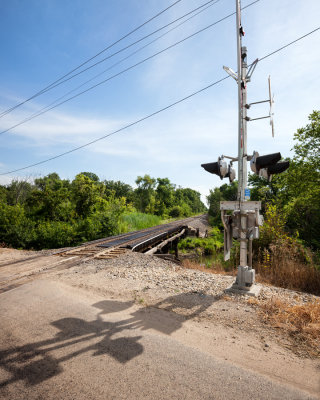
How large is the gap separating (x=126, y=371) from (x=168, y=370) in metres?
0.44

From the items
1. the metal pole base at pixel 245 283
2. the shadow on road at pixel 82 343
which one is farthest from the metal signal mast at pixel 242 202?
the shadow on road at pixel 82 343

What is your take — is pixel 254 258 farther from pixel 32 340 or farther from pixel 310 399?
pixel 32 340

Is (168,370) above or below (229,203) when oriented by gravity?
below

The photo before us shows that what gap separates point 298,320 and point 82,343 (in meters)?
3.04

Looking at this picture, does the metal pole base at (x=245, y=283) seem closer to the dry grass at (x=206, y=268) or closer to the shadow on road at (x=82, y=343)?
the shadow on road at (x=82, y=343)

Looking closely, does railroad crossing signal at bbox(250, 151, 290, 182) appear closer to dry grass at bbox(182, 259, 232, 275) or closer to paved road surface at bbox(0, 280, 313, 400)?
paved road surface at bbox(0, 280, 313, 400)

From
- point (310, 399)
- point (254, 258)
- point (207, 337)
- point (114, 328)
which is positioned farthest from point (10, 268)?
point (254, 258)

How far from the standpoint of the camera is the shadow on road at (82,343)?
8.05ft

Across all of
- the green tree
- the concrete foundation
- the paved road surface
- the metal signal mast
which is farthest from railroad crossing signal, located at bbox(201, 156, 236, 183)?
the green tree

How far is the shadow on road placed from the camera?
246 centimetres

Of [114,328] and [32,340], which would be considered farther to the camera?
[114,328]

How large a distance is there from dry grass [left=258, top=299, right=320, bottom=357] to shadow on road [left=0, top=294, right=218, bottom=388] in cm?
109

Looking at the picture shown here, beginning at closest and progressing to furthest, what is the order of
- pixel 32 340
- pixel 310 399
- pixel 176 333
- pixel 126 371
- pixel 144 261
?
pixel 310 399, pixel 126 371, pixel 32 340, pixel 176 333, pixel 144 261

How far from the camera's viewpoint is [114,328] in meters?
3.26
